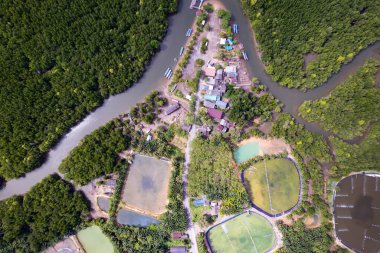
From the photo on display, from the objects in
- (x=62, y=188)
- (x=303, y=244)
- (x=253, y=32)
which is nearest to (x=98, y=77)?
(x=62, y=188)

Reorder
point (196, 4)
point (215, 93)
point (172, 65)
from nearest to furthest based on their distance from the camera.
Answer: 1. point (215, 93)
2. point (172, 65)
3. point (196, 4)

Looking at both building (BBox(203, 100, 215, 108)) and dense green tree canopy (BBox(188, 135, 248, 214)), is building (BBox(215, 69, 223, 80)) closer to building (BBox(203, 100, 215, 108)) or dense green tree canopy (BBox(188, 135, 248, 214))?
building (BBox(203, 100, 215, 108))

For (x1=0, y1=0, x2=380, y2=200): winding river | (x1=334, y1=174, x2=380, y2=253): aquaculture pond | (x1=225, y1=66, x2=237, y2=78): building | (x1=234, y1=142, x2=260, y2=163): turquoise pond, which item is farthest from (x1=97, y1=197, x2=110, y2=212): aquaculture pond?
(x1=334, y1=174, x2=380, y2=253): aquaculture pond

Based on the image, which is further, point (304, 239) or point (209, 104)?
point (209, 104)

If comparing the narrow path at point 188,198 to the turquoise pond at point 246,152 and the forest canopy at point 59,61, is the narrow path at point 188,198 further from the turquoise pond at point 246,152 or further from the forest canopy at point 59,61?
the forest canopy at point 59,61

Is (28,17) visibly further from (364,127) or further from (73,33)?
(364,127)

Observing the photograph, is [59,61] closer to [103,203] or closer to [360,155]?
[103,203]

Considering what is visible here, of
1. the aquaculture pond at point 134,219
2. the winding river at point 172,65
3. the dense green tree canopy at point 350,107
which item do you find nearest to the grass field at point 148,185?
the aquaculture pond at point 134,219

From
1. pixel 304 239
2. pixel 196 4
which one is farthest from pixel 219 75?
pixel 304 239
